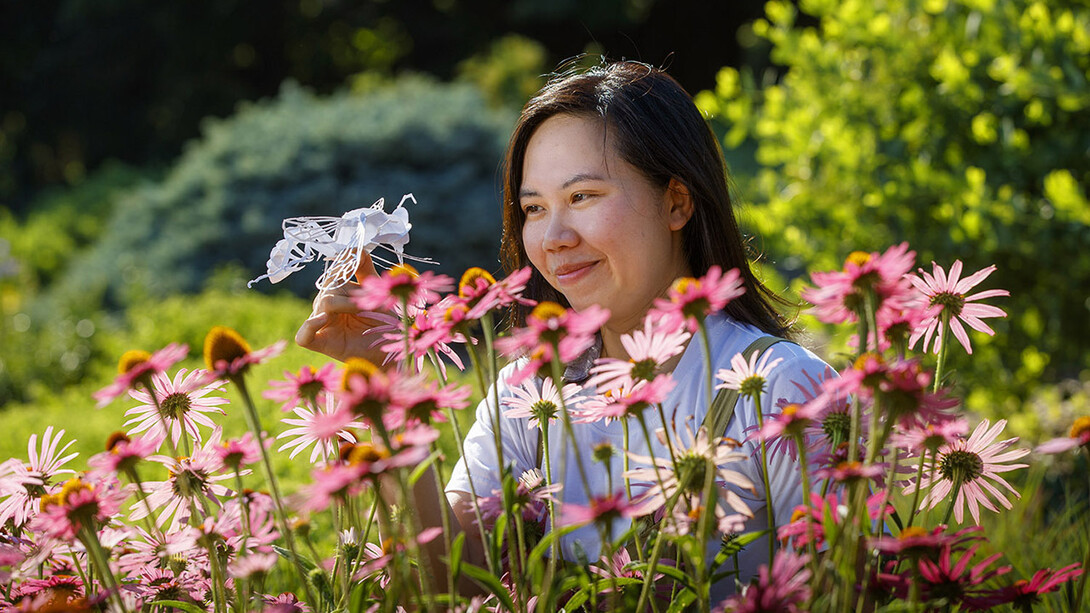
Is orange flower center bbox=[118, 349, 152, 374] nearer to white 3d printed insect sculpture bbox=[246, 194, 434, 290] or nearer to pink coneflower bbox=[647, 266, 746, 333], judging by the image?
white 3d printed insect sculpture bbox=[246, 194, 434, 290]

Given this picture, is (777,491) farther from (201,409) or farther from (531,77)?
(531,77)

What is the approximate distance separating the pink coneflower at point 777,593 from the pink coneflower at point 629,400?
0.58ft

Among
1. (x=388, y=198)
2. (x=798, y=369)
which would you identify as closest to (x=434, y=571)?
(x=798, y=369)

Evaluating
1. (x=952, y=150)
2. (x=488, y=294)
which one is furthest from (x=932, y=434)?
(x=952, y=150)

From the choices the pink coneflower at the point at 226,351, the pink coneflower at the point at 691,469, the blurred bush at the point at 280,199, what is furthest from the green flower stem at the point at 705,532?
the blurred bush at the point at 280,199

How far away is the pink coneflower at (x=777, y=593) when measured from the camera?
0.83 meters

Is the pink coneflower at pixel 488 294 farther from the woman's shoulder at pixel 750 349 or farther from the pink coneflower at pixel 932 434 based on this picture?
the woman's shoulder at pixel 750 349

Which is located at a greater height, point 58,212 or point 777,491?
point 58,212

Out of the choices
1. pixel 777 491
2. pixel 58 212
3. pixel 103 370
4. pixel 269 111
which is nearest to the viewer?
pixel 777 491

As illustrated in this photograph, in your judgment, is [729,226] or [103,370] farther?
[103,370]

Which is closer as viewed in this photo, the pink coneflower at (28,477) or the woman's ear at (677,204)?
the pink coneflower at (28,477)

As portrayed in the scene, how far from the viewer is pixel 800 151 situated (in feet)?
11.9

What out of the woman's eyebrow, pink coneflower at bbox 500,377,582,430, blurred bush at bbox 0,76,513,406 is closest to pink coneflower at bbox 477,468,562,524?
pink coneflower at bbox 500,377,582,430

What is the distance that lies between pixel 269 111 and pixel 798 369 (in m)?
9.04
